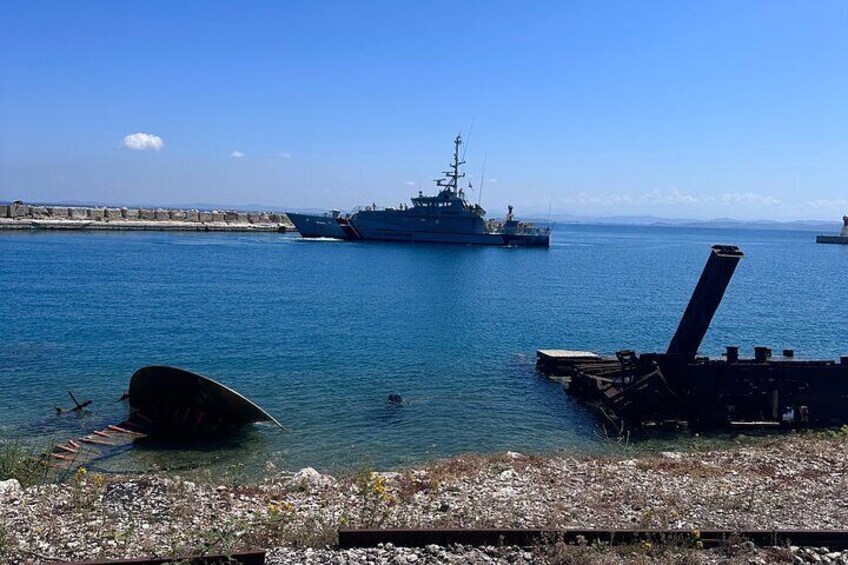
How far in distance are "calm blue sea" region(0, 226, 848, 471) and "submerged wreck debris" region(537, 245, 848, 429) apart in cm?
185

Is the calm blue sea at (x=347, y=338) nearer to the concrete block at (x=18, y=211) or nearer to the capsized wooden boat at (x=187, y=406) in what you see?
the capsized wooden boat at (x=187, y=406)

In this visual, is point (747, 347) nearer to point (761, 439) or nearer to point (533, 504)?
point (761, 439)

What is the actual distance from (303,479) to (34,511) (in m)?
4.19

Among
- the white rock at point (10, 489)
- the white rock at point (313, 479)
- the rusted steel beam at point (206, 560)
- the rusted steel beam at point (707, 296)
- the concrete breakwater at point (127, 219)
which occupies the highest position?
the concrete breakwater at point (127, 219)

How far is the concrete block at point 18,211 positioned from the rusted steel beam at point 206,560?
121 meters

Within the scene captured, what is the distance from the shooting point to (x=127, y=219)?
12800 cm

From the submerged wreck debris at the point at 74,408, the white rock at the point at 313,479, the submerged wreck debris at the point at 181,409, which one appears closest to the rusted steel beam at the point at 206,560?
the white rock at the point at 313,479

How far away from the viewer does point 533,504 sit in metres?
10.3

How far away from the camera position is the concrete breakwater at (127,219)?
110 meters

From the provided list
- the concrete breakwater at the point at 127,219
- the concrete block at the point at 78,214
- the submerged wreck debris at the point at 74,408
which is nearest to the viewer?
the submerged wreck debris at the point at 74,408

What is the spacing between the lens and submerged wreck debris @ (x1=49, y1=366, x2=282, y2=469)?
17219 mm

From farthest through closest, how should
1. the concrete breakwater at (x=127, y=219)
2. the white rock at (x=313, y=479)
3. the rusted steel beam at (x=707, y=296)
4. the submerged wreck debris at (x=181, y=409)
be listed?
the concrete breakwater at (x=127, y=219), the rusted steel beam at (x=707, y=296), the submerged wreck debris at (x=181, y=409), the white rock at (x=313, y=479)

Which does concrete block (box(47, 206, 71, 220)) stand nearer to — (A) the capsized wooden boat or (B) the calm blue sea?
(B) the calm blue sea

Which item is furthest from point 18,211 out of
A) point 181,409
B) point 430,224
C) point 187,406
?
point 187,406
